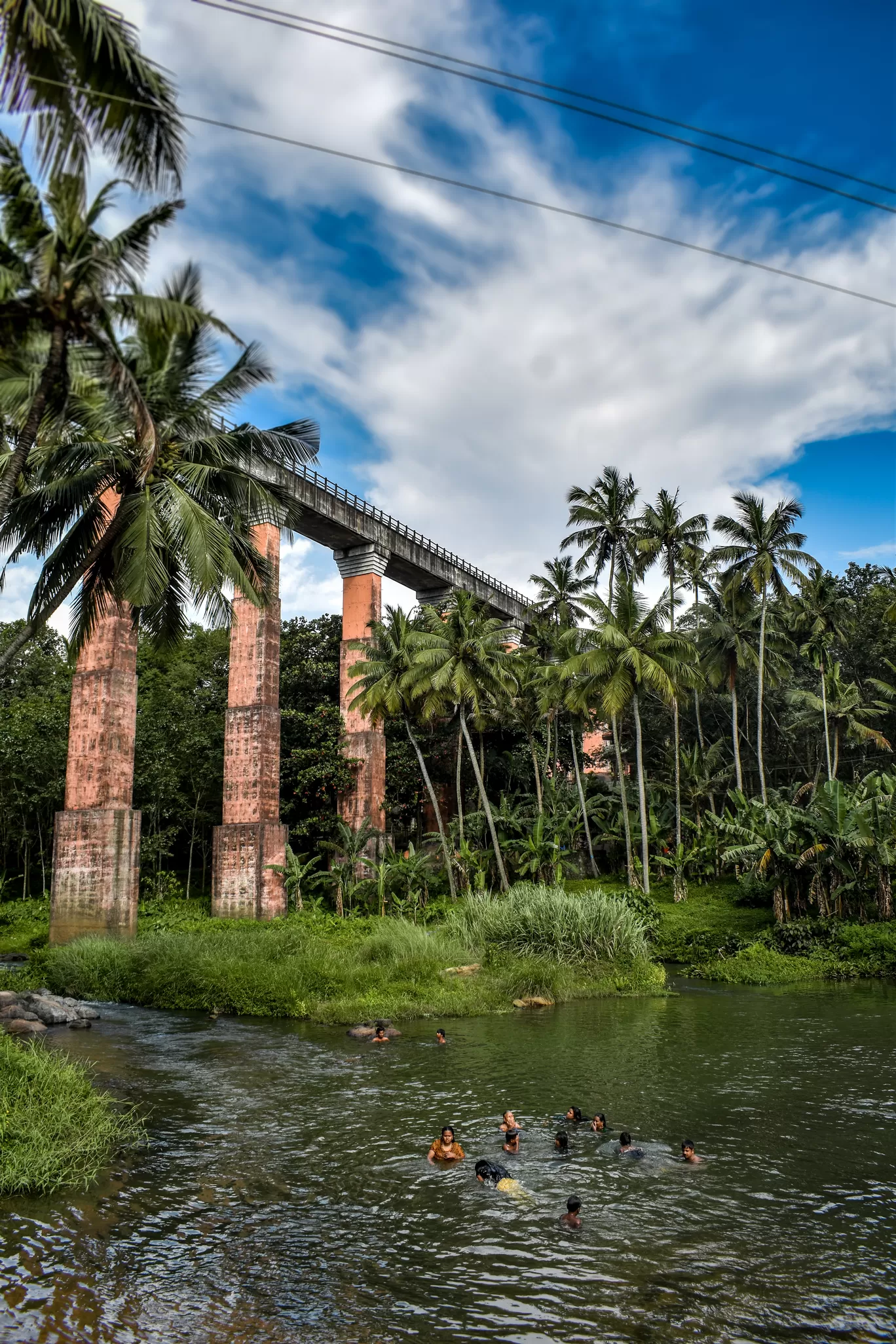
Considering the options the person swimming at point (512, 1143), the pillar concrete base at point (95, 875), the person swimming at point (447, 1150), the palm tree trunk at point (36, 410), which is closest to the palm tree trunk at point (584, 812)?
the pillar concrete base at point (95, 875)

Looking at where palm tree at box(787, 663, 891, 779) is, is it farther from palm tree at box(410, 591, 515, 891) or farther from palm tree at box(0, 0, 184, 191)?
palm tree at box(0, 0, 184, 191)

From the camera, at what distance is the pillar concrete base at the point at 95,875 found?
2583 cm

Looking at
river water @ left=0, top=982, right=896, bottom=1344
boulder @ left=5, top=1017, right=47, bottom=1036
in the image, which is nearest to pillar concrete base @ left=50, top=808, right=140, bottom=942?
boulder @ left=5, top=1017, right=47, bottom=1036

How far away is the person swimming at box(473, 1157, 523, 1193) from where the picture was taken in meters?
8.94

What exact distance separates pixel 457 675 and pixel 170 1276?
24406mm

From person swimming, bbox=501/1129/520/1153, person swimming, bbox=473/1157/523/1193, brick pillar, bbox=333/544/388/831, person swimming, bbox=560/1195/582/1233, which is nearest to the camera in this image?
person swimming, bbox=560/1195/582/1233

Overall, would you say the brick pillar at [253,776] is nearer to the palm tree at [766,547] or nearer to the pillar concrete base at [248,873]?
the pillar concrete base at [248,873]

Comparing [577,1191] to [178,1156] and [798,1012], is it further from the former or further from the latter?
[798,1012]

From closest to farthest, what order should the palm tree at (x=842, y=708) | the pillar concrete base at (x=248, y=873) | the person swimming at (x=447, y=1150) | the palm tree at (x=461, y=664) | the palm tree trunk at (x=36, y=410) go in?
the person swimming at (x=447, y=1150), the palm tree trunk at (x=36, y=410), the pillar concrete base at (x=248, y=873), the palm tree at (x=461, y=664), the palm tree at (x=842, y=708)

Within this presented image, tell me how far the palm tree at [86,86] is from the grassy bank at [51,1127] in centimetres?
871

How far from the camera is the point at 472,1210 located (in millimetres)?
8414

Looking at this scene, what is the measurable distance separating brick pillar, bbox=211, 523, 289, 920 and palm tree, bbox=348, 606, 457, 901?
3157 mm

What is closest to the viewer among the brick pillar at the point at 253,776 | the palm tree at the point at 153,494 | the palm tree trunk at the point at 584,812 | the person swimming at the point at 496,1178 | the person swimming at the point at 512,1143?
the person swimming at the point at 496,1178

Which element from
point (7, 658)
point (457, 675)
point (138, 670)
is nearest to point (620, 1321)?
point (7, 658)
